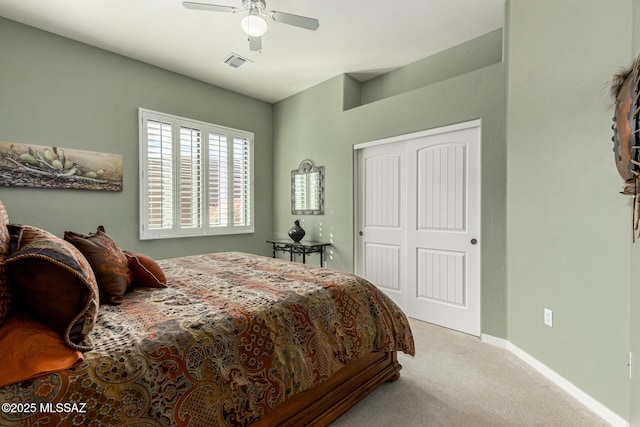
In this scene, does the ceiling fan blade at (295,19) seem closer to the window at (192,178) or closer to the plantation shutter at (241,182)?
the window at (192,178)

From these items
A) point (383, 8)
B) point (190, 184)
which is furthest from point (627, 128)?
point (190, 184)

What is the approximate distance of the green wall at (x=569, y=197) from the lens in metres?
1.68

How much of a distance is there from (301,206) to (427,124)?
88.1 inches

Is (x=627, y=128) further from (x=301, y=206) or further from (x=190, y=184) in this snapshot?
(x=190, y=184)

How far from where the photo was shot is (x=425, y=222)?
3.26 meters

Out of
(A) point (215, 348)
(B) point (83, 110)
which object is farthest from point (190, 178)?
(A) point (215, 348)

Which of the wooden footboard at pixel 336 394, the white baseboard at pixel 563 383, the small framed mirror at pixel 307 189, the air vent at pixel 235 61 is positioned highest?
the air vent at pixel 235 61

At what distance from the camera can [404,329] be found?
2.06 metres

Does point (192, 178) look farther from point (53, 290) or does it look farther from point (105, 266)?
point (53, 290)

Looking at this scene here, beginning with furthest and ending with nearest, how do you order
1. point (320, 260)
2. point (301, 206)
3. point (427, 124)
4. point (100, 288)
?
1. point (301, 206)
2. point (320, 260)
3. point (427, 124)
4. point (100, 288)

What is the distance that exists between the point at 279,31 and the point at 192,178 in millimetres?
2220

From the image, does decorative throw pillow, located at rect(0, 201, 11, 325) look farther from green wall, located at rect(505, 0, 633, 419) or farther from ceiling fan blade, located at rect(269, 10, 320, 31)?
green wall, located at rect(505, 0, 633, 419)

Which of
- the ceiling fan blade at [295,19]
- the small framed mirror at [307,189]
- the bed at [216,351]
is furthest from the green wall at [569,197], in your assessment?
A: the small framed mirror at [307,189]

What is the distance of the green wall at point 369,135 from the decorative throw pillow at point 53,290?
299 cm
